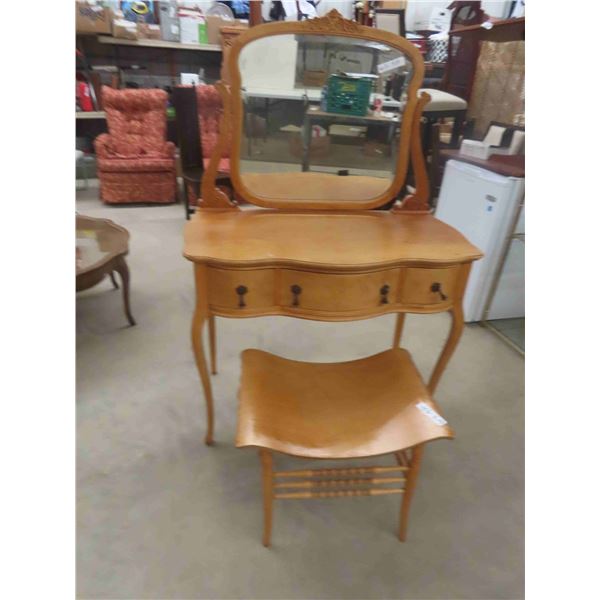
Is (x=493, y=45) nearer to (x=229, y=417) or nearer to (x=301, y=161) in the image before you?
(x=301, y=161)

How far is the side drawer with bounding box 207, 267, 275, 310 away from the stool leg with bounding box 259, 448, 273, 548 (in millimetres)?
421

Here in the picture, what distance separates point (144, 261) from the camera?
3014mm

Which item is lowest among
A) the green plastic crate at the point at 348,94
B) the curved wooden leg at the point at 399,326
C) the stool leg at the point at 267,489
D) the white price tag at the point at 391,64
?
the stool leg at the point at 267,489

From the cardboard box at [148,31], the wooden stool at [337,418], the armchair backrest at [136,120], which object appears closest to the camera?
the wooden stool at [337,418]

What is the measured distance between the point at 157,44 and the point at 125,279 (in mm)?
3016

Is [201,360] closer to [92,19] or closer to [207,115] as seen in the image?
[207,115]

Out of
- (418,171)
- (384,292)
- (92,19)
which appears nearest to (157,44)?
(92,19)

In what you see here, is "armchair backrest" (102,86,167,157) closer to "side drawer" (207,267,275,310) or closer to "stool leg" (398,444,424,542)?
"side drawer" (207,267,275,310)

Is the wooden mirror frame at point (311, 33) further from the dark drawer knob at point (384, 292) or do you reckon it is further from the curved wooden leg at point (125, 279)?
the curved wooden leg at point (125, 279)

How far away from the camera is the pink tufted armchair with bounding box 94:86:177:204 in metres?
3.84

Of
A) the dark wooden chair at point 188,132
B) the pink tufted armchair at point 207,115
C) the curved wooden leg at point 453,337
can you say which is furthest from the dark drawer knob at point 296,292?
the pink tufted armchair at point 207,115

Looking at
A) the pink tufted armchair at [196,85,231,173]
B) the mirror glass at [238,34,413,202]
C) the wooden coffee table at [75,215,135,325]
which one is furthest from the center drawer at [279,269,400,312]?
the pink tufted armchair at [196,85,231,173]

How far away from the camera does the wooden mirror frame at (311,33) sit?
4.45 ft

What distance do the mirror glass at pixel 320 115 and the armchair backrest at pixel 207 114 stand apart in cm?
252
